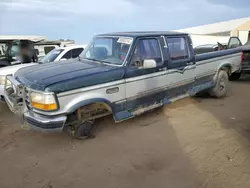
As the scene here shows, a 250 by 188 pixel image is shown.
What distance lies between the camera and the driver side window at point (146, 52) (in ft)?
14.3

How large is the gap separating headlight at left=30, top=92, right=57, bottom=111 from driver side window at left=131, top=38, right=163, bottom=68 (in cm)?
169

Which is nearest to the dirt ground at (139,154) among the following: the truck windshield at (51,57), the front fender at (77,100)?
the front fender at (77,100)

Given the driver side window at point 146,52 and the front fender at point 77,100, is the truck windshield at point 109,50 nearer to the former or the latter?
the driver side window at point 146,52

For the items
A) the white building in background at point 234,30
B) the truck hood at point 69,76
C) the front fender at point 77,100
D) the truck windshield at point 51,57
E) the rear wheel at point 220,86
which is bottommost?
the rear wheel at point 220,86

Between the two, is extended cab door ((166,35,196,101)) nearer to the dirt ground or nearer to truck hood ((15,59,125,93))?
the dirt ground

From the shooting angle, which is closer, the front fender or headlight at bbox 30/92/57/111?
headlight at bbox 30/92/57/111

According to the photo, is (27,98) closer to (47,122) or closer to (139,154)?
(47,122)

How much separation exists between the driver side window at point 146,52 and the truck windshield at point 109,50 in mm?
197

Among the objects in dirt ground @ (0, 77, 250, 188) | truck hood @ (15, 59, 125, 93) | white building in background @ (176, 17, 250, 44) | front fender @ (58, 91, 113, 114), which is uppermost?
white building in background @ (176, 17, 250, 44)

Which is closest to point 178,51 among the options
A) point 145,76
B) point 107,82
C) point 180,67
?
point 180,67

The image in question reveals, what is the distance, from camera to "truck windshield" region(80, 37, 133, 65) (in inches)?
172

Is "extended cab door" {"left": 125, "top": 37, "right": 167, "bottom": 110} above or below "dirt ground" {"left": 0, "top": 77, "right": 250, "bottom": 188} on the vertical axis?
above

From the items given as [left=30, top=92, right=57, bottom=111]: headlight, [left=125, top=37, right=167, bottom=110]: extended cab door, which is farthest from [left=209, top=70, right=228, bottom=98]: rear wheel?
[left=30, top=92, right=57, bottom=111]: headlight

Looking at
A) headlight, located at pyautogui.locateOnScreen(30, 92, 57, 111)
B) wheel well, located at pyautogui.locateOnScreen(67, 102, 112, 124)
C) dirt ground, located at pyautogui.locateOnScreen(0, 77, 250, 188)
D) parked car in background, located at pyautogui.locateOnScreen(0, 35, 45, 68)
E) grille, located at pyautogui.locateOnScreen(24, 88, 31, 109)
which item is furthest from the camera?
parked car in background, located at pyautogui.locateOnScreen(0, 35, 45, 68)
